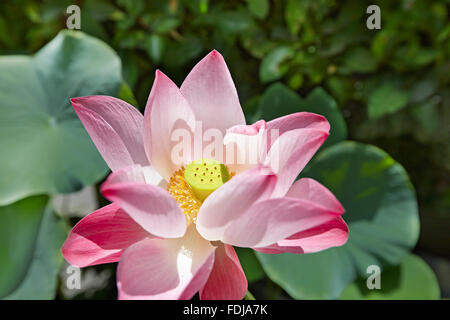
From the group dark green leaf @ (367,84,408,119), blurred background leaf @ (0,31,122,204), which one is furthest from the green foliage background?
blurred background leaf @ (0,31,122,204)

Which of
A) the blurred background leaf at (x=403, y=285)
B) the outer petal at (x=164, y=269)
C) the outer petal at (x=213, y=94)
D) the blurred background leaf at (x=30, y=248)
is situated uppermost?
the outer petal at (x=213, y=94)

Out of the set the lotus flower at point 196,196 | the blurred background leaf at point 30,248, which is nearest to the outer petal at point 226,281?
the lotus flower at point 196,196

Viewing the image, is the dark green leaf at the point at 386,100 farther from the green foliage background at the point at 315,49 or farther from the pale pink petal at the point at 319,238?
the pale pink petal at the point at 319,238

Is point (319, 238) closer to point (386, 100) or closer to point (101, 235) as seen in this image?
point (101, 235)

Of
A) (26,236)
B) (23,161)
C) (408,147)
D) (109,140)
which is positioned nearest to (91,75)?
(23,161)

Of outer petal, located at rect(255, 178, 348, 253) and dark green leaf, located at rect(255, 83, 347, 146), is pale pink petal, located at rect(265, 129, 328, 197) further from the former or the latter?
dark green leaf, located at rect(255, 83, 347, 146)

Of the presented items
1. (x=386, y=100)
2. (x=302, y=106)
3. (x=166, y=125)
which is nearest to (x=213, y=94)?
(x=166, y=125)

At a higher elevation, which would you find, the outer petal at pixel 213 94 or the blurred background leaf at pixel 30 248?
the outer petal at pixel 213 94
